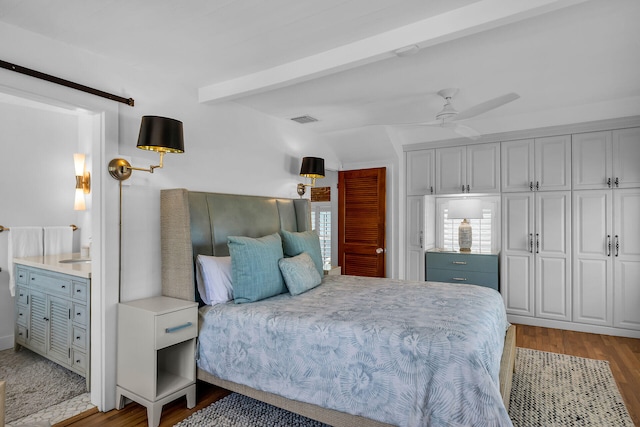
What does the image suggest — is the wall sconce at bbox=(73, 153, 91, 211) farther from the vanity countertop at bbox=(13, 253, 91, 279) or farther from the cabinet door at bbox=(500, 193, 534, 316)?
the cabinet door at bbox=(500, 193, 534, 316)

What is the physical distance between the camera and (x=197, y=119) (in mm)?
3270

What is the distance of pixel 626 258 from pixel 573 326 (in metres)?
0.93

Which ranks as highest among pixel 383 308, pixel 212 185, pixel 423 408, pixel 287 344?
pixel 212 185

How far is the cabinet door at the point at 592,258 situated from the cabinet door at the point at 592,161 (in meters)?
0.11

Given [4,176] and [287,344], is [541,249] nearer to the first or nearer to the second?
[287,344]

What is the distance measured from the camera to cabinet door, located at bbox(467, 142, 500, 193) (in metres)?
4.62

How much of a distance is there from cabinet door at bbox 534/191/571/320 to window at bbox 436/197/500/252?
63 centimetres

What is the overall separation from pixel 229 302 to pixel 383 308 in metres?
1.10

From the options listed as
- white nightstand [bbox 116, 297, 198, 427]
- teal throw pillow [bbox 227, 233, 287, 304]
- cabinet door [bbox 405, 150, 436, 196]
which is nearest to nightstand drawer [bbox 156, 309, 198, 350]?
white nightstand [bbox 116, 297, 198, 427]

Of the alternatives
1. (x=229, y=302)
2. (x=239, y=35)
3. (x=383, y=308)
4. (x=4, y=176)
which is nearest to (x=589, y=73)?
(x=383, y=308)

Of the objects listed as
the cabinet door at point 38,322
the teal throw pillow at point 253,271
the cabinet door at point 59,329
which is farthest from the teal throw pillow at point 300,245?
the cabinet door at point 38,322

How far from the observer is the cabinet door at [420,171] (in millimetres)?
5031

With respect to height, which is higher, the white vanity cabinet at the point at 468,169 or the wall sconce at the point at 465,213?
the white vanity cabinet at the point at 468,169

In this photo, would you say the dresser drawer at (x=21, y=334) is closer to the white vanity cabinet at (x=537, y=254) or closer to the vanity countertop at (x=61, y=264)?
the vanity countertop at (x=61, y=264)
